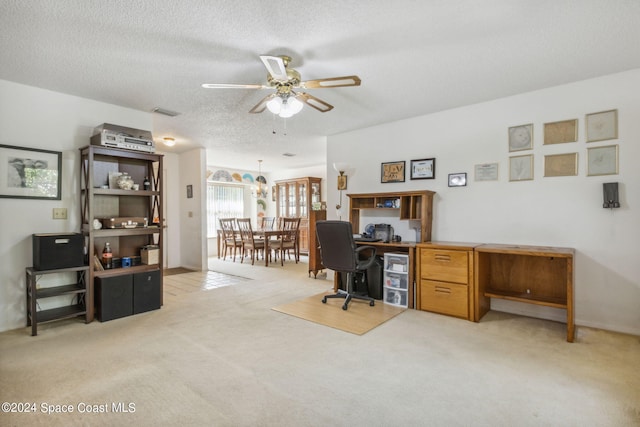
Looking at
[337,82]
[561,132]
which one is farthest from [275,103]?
[561,132]

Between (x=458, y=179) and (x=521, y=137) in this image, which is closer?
(x=521, y=137)

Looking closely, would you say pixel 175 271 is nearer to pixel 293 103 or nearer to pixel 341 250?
pixel 341 250

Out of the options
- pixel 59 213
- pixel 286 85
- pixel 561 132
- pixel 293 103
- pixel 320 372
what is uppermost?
pixel 286 85

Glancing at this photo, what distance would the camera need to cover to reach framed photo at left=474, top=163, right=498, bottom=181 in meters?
3.52

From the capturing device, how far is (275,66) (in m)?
2.20

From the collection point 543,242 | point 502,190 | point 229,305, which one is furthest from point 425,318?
point 229,305

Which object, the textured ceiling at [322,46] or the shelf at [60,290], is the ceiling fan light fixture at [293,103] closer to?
the textured ceiling at [322,46]

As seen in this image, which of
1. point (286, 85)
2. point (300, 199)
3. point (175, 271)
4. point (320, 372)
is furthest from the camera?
point (300, 199)

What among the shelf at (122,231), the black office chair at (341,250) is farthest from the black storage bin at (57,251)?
the black office chair at (341,250)

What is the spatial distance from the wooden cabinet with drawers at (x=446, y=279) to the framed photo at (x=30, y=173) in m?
4.00

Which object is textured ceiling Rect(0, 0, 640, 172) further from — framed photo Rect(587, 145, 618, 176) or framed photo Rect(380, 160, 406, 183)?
framed photo Rect(380, 160, 406, 183)

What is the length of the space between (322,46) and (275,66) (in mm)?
438

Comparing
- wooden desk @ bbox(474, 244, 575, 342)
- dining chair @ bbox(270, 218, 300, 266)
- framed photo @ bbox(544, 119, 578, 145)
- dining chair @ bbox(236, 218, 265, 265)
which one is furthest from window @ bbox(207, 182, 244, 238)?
framed photo @ bbox(544, 119, 578, 145)

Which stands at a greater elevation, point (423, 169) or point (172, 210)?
point (423, 169)
